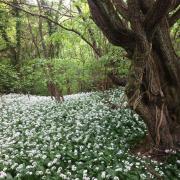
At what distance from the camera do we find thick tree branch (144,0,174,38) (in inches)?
228

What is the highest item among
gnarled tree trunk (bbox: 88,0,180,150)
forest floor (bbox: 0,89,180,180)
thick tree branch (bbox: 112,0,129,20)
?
thick tree branch (bbox: 112,0,129,20)

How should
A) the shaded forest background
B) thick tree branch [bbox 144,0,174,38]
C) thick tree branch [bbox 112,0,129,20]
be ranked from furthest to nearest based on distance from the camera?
the shaded forest background < thick tree branch [bbox 112,0,129,20] < thick tree branch [bbox 144,0,174,38]

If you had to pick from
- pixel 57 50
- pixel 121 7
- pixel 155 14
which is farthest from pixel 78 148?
pixel 57 50

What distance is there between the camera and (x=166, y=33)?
23.2 ft

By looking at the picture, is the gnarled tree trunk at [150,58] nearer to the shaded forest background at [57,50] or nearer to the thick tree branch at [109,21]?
the thick tree branch at [109,21]

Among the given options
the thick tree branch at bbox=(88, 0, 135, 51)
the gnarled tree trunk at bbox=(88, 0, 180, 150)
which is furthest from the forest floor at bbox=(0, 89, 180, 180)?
the thick tree branch at bbox=(88, 0, 135, 51)

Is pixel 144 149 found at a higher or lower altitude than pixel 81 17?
lower

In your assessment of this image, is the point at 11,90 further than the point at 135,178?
Yes

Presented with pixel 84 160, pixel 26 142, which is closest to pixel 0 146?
pixel 26 142

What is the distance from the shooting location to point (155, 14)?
6051 millimetres

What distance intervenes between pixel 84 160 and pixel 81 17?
5.76m

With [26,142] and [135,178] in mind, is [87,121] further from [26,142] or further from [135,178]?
[135,178]

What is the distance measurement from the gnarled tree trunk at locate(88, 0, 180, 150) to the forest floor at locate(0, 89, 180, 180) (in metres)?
0.57

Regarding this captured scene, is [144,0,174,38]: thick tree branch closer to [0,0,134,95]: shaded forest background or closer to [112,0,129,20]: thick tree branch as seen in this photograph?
[112,0,129,20]: thick tree branch
